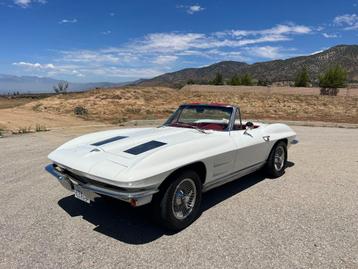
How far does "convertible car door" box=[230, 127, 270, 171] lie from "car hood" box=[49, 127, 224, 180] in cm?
47

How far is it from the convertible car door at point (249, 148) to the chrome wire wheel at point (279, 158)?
0.50 m

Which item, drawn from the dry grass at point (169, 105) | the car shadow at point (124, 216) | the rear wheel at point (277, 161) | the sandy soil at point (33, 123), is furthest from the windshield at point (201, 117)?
the dry grass at point (169, 105)

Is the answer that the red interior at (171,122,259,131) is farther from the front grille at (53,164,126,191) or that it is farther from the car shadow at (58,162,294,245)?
the front grille at (53,164,126,191)

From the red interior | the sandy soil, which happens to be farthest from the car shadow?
the sandy soil

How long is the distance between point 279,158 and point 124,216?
10.4ft

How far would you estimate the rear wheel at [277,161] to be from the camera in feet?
18.2

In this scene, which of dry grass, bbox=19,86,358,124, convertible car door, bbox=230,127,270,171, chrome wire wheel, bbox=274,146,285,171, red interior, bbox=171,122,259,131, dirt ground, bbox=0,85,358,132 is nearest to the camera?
convertible car door, bbox=230,127,270,171

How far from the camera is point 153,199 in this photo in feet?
11.3

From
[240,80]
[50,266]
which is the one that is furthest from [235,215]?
[240,80]

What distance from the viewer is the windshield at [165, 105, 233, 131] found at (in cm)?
502

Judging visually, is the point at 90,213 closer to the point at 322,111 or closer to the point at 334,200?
the point at 334,200

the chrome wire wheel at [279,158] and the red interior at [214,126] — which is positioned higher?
the red interior at [214,126]

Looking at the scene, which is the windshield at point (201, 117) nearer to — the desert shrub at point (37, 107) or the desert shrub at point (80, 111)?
the desert shrub at point (80, 111)

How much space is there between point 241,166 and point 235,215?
787mm
